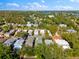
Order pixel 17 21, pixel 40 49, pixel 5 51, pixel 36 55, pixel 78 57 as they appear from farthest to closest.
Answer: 1. pixel 17 21
2. pixel 78 57
3. pixel 40 49
4. pixel 36 55
5. pixel 5 51

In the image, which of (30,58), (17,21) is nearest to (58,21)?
(17,21)

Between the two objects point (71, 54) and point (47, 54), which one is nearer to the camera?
point (47, 54)

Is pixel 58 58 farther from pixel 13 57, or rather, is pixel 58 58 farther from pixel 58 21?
pixel 58 21

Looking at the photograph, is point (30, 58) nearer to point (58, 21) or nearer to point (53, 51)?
point (53, 51)

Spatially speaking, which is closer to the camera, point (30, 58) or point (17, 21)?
point (30, 58)

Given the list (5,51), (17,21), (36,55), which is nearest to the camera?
(5,51)

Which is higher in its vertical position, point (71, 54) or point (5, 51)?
point (5, 51)

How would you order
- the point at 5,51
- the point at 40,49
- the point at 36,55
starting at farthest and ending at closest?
the point at 40,49
the point at 36,55
the point at 5,51

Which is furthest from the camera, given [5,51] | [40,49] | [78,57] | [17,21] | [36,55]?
[17,21]

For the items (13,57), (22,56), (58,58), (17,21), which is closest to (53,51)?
(58,58)
